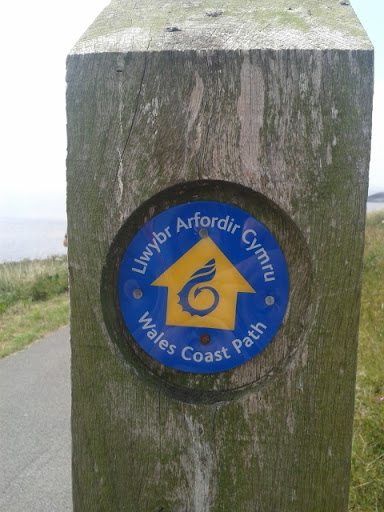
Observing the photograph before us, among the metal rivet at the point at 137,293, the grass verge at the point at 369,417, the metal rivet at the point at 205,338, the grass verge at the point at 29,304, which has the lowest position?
the grass verge at the point at 29,304

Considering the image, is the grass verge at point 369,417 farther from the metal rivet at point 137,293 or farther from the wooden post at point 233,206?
the metal rivet at point 137,293

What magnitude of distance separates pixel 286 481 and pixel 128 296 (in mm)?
639

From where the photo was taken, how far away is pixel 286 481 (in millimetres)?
1274

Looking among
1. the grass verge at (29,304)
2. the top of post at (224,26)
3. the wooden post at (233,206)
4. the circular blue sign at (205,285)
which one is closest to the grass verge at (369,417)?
the wooden post at (233,206)

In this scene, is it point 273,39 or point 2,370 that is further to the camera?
point 2,370

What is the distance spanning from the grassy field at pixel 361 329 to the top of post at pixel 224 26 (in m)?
2.24

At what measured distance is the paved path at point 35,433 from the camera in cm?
315

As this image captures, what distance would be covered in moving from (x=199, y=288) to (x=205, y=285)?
2 cm

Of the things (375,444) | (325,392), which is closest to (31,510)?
(375,444)

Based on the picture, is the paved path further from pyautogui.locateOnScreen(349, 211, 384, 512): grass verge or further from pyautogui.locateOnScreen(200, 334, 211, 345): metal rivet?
pyautogui.locateOnScreen(200, 334, 211, 345): metal rivet

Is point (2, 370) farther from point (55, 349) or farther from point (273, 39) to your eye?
point (273, 39)

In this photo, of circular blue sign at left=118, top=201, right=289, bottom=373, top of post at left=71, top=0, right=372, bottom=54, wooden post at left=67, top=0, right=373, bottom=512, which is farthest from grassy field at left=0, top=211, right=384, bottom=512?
top of post at left=71, top=0, right=372, bottom=54

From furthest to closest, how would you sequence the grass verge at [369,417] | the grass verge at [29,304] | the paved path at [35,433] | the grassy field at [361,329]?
1. the grass verge at [29,304]
2. the paved path at [35,433]
3. the grassy field at [361,329]
4. the grass verge at [369,417]

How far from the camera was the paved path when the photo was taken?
3.15 meters
